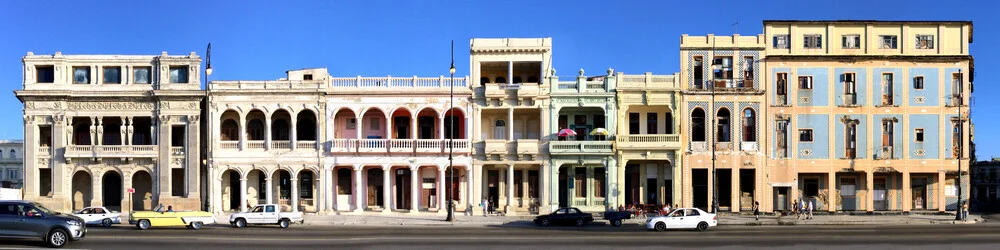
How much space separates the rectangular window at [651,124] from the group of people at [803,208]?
9.41m

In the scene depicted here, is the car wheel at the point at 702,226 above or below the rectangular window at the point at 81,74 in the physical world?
below

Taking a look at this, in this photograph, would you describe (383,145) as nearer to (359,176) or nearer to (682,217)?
(359,176)

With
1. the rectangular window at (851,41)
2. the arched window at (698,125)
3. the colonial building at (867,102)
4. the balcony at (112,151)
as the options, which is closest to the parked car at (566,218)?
the arched window at (698,125)

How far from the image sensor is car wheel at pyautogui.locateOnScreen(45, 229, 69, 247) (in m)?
30.1

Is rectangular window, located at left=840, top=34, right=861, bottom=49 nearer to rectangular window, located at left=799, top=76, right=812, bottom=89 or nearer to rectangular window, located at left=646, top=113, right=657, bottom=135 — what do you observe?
rectangular window, located at left=799, top=76, right=812, bottom=89

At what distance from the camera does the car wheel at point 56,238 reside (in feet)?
98.9

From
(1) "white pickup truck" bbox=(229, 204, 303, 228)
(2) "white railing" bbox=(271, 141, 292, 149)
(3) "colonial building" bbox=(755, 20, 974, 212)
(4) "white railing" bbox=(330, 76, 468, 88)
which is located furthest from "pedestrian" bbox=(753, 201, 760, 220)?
(2) "white railing" bbox=(271, 141, 292, 149)

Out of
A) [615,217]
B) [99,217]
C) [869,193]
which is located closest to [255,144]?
[99,217]

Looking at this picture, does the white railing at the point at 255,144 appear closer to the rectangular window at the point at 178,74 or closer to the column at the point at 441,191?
the rectangular window at the point at 178,74

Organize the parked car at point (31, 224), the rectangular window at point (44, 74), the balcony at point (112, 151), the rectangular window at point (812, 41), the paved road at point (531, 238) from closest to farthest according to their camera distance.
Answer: the parked car at point (31, 224) → the paved road at point (531, 238) → the rectangular window at point (44, 74) → the balcony at point (112, 151) → the rectangular window at point (812, 41)

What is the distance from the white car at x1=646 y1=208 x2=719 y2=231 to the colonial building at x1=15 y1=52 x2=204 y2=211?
28761mm

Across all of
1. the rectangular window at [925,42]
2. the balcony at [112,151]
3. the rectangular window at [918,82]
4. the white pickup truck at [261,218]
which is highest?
the rectangular window at [925,42]

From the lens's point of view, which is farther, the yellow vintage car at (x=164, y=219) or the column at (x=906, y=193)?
the column at (x=906, y=193)

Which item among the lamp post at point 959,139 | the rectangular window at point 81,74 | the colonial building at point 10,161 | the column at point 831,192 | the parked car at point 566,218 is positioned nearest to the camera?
the parked car at point 566,218
